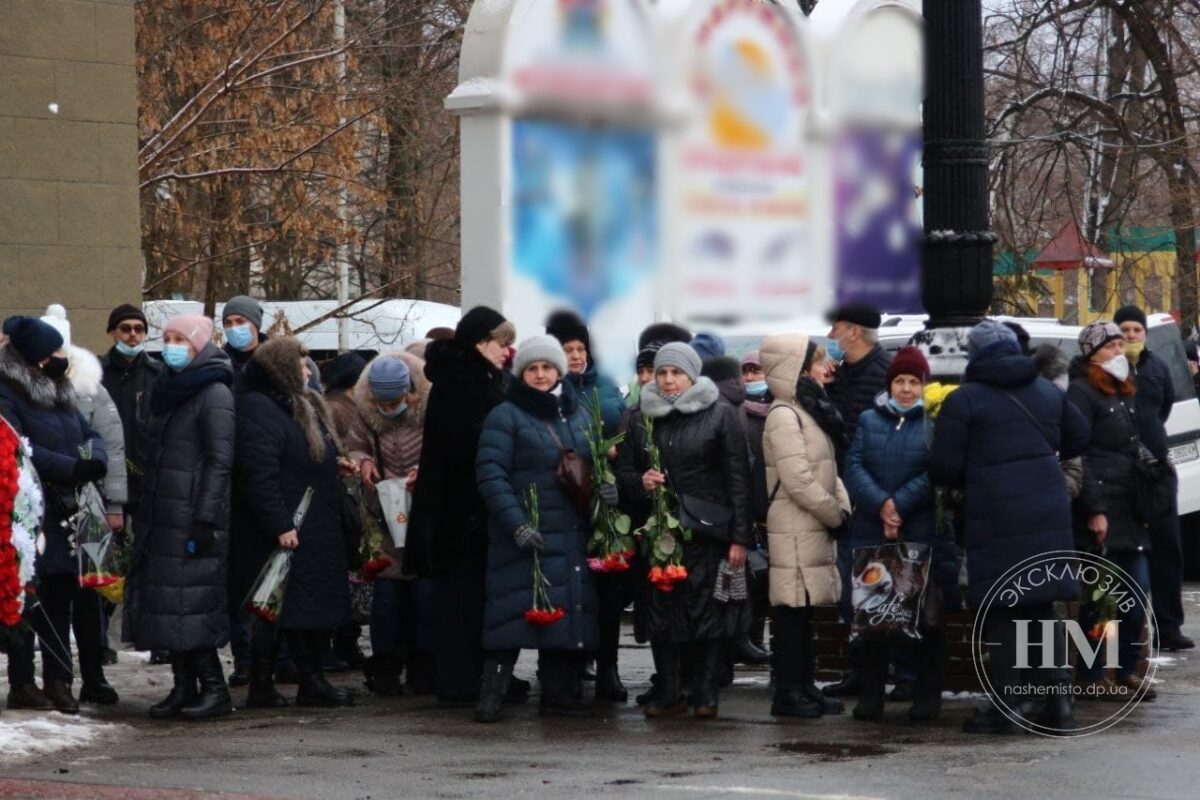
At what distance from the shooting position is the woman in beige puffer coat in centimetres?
984

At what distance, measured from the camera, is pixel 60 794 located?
7746 mm

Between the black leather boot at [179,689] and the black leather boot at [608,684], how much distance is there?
1.90m

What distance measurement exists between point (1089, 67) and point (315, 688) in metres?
14.6

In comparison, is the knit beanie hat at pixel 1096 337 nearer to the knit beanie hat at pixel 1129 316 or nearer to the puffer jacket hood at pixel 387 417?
the knit beanie hat at pixel 1129 316

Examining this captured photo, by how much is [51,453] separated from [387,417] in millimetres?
1747

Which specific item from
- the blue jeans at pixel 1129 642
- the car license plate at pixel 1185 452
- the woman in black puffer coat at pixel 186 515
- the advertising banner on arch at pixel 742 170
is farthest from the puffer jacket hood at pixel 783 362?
the car license plate at pixel 1185 452

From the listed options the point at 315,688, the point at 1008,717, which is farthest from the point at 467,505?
the point at 1008,717

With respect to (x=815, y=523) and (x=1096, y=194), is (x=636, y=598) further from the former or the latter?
(x=1096, y=194)

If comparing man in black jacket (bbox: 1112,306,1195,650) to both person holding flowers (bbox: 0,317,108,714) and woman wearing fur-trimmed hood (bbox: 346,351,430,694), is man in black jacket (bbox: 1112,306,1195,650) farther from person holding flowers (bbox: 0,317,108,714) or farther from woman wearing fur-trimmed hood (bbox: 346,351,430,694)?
person holding flowers (bbox: 0,317,108,714)

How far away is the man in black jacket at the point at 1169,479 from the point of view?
457 inches

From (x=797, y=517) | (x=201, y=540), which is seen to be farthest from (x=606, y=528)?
(x=201, y=540)

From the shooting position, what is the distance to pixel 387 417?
36.2ft

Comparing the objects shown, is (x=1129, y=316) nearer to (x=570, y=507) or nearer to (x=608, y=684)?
(x=608, y=684)

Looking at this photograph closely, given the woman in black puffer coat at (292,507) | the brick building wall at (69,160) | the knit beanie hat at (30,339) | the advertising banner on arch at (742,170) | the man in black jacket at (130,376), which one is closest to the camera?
the knit beanie hat at (30,339)
